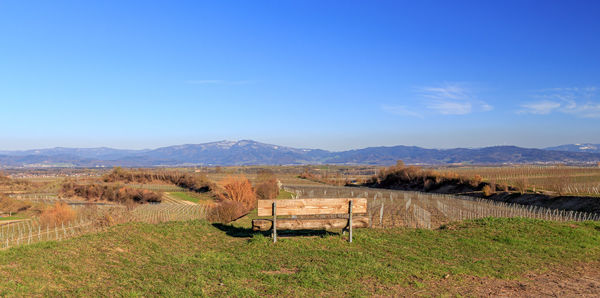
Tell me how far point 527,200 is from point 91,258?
113 ft

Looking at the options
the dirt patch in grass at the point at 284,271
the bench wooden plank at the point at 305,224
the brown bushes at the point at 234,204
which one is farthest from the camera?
the brown bushes at the point at 234,204

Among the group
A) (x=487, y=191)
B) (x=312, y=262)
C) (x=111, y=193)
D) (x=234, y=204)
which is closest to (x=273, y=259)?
(x=312, y=262)

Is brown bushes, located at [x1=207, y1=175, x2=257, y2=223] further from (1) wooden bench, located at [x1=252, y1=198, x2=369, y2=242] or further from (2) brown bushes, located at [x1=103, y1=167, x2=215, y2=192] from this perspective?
(2) brown bushes, located at [x1=103, y1=167, x2=215, y2=192]

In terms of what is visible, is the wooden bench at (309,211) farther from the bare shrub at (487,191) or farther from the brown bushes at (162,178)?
the brown bushes at (162,178)

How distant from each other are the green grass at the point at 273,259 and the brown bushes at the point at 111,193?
147 feet

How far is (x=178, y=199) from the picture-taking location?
55.9m

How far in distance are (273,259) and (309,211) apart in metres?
2.49

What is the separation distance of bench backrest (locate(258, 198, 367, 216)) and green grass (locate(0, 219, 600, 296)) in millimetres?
757

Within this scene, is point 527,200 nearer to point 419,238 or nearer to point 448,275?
point 419,238

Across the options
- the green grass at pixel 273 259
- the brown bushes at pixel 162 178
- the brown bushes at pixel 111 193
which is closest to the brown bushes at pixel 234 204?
the green grass at pixel 273 259

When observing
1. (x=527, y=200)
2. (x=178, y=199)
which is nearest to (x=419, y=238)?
(x=527, y=200)

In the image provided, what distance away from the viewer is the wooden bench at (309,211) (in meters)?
11.9

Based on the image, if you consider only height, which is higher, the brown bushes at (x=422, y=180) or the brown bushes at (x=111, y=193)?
the brown bushes at (x=422, y=180)

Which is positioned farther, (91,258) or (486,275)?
(91,258)
